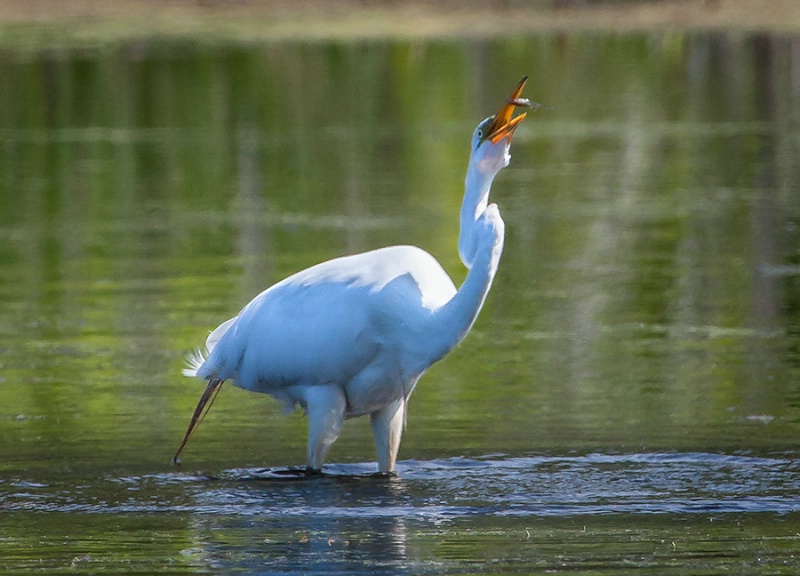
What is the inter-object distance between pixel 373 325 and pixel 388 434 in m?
0.51

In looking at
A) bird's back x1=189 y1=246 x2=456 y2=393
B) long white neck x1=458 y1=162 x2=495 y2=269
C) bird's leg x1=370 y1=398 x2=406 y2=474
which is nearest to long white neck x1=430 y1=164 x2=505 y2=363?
long white neck x1=458 y1=162 x2=495 y2=269

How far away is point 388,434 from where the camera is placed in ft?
26.2

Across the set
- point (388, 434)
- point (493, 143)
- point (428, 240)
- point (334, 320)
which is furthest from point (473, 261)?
point (428, 240)

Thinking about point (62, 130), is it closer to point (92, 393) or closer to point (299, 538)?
point (92, 393)

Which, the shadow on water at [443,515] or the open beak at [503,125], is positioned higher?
the open beak at [503,125]

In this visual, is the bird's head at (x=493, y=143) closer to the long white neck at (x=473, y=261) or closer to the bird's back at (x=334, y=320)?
the long white neck at (x=473, y=261)

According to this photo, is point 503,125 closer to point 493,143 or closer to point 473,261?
point 493,143

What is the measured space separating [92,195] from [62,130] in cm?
645

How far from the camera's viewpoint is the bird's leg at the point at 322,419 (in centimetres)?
790

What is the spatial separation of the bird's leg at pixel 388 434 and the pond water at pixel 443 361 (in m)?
0.08

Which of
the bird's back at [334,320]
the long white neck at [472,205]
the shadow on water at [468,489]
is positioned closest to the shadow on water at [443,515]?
the shadow on water at [468,489]

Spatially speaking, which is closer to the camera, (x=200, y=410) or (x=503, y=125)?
(x=503, y=125)

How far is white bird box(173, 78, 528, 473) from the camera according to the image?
7.67 metres

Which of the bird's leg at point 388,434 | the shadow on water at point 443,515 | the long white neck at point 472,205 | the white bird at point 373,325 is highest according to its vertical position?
the long white neck at point 472,205
